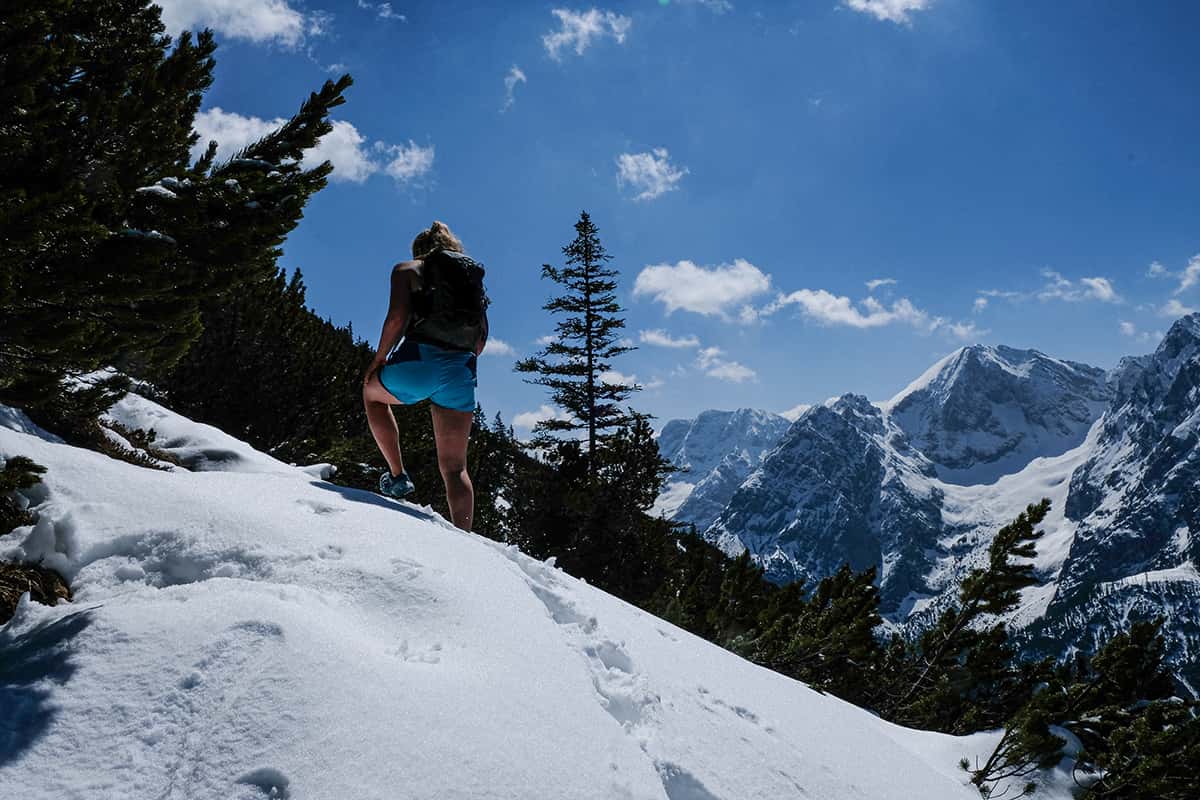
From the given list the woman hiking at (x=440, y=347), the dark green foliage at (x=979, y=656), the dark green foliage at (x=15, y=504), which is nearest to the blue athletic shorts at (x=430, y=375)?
the woman hiking at (x=440, y=347)

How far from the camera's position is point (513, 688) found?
7.19 ft

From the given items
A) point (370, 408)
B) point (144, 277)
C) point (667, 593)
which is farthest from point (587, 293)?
point (144, 277)

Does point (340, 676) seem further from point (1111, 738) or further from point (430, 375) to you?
point (1111, 738)

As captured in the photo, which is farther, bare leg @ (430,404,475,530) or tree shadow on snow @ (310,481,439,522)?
bare leg @ (430,404,475,530)

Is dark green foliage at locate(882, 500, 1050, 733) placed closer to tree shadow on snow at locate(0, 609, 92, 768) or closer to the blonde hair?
the blonde hair

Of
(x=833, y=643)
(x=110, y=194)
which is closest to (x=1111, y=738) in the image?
(x=833, y=643)

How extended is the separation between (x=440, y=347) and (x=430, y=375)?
0.19 meters

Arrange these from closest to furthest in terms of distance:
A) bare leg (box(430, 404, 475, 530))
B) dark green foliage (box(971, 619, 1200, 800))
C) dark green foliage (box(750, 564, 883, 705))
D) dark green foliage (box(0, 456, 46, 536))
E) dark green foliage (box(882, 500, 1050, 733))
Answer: dark green foliage (box(0, 456, 46, 536))
bare leg (box(430, 404, 475, 530))
dark green foliage (box(971, 619, 1200, 800))
dark green foliage (box(882, 500, 1050, 733))
dark green foliage (box(750, 564, 883, 705))

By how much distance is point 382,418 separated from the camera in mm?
4492

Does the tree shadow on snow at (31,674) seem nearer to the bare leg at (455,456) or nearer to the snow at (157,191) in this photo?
the snow at (157,191)

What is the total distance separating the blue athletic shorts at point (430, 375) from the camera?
13.5ft

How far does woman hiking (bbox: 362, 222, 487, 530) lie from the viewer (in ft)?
13.5

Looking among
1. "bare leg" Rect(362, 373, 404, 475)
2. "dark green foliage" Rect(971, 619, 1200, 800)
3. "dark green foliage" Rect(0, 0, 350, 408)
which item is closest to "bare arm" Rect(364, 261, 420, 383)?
"bare leg" Rect(362, 373, 404, 475)

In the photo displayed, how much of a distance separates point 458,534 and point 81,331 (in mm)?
2096
